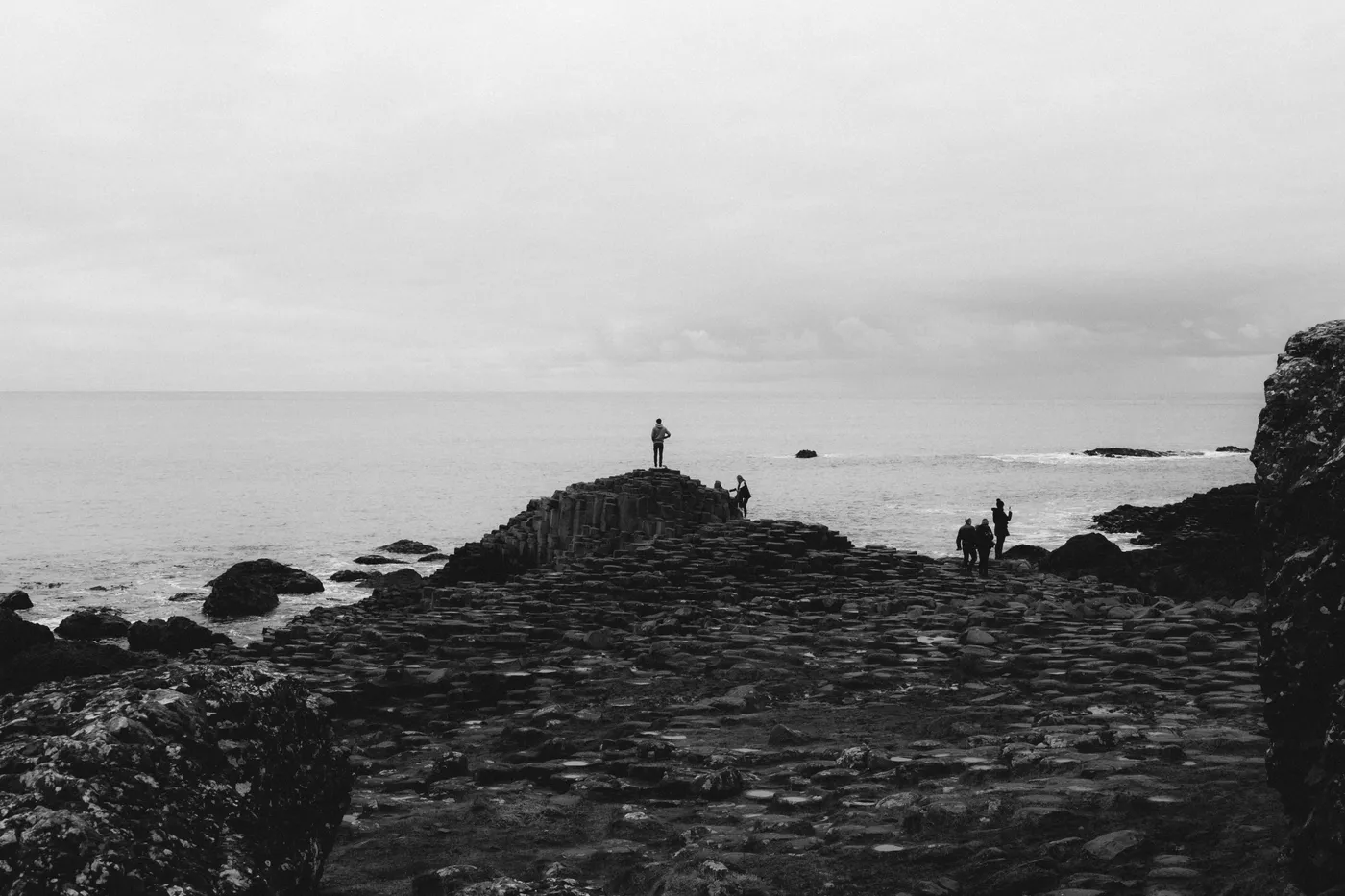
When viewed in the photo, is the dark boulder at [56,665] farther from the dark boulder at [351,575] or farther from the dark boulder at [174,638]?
the dark boulder at [351,575]

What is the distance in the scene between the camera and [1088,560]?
113 feet

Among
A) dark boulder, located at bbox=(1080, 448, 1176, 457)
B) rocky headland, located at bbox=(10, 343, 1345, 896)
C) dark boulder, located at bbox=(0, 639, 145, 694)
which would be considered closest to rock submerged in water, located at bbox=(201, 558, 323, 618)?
rocky headland, located at bbox=(10, 343, 1345, 896)

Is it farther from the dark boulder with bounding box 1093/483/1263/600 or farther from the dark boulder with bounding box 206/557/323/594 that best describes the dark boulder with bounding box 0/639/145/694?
the dark boulder with bounding box 1093/483/1263/600

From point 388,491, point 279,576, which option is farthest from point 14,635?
point 388,491

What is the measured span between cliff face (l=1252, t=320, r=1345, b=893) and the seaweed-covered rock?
17.1 feet

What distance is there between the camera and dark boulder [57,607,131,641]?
2822 cm

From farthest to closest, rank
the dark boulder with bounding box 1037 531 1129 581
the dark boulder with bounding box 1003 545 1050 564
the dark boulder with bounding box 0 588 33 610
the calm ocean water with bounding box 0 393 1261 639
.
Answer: the calm ocean water with bounding box 0 393 1261 639, the dark boulder with bounding box 1003 545 1050 564, the dark boulder with bounding box 0 588 33 610, the dark boulder with bounding box 1037 531 1129 581

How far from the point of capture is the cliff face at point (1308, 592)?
17.0ft

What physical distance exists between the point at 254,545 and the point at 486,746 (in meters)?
44.7

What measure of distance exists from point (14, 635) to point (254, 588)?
443 inches

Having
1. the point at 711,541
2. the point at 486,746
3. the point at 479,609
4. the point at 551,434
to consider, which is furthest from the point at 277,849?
the point at 551,434

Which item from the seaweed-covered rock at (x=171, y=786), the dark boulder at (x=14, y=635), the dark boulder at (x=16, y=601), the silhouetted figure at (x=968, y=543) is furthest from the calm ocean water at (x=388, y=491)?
the seaweed-covered rock at (x=171, y=786)

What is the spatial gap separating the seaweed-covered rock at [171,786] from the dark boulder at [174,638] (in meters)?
20.7

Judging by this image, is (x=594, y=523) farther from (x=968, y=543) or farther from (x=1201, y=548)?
(x=1201, y=548)
